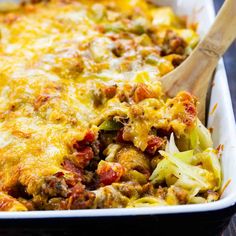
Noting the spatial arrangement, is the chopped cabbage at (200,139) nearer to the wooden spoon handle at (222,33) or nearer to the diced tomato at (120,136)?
the diced tomato at (120,136)

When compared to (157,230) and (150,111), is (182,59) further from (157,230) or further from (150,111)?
(157,230)

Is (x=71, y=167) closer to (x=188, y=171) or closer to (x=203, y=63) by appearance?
(x=188, y=171)

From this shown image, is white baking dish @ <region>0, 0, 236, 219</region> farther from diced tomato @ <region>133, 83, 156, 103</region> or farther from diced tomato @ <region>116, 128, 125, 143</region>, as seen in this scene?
diced tomato @ <region>116, 128, 125, 143</region>

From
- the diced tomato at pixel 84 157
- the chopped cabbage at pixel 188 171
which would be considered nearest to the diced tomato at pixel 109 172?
the diced tomato at pixel 84 157

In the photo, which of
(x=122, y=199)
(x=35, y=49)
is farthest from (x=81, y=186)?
(x=35, y=49)

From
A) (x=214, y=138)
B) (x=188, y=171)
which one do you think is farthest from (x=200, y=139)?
(x=188, y=171)

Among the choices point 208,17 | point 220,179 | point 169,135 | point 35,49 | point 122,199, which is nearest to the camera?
point 122,199
